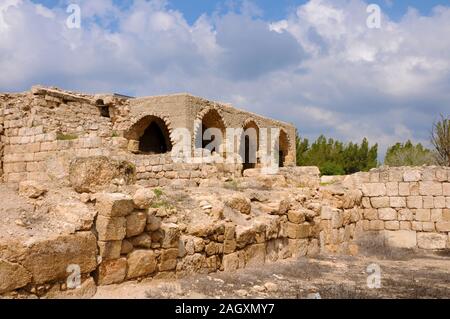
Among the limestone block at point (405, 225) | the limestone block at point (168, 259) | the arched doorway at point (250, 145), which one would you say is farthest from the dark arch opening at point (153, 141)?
the limestone block at point (168, 259)

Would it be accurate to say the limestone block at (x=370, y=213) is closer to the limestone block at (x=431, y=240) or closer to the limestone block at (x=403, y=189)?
the limestone block at (x=403, y=189)

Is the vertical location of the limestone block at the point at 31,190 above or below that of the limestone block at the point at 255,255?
above

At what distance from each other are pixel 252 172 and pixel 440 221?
4.61m

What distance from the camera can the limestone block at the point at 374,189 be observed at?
34.8 ft

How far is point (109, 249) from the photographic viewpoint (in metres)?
4.58

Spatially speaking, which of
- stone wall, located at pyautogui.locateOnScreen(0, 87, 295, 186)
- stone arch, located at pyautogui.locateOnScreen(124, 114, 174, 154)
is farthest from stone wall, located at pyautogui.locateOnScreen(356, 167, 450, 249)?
stone arch, located at pyautogui.locateOnScreen(124, 114, 174, 154)

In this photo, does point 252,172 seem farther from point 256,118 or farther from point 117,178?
point 256,118

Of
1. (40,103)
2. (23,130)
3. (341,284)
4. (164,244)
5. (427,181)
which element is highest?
(40,103)

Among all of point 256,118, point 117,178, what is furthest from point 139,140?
point 117,178

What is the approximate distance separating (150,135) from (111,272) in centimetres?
1666

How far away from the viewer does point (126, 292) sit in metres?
4.55

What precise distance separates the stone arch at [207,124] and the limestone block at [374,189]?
336 inches

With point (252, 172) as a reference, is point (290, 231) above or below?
below

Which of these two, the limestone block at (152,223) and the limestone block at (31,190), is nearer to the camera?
the limestone block at (31,190)
